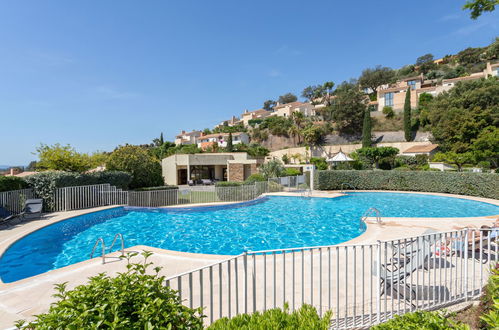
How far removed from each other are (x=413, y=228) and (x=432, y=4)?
16198 millimetres

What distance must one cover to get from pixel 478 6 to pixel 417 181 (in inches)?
643

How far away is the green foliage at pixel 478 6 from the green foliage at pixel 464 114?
26346mm

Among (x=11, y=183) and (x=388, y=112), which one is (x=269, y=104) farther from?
(x=11, y=183)

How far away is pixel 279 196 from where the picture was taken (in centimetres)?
1906

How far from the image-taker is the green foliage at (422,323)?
1809mm

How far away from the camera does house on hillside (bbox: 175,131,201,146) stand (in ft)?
238

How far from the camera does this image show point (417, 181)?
20.0 meters

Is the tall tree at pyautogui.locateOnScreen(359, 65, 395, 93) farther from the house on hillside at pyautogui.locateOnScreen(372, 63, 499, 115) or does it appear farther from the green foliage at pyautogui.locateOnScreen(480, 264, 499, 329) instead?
the green foliage at pyautogui.locateOnScreen(480, 264, 499, 329)

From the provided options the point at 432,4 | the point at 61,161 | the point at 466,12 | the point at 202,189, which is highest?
→ the point at 432,4

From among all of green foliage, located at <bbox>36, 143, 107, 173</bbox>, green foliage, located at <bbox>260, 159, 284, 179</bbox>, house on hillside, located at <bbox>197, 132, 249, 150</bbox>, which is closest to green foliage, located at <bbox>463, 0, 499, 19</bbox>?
green foliage, located at <bbox>260, 159, 284, 179</bbox>

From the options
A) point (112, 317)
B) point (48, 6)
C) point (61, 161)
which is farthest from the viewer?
point (61, 161)

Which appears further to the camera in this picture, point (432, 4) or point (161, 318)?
point (432, 4)

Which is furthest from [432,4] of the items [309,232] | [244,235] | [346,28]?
[244,235]

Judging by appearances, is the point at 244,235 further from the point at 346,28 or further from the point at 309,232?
the point at 346,28
